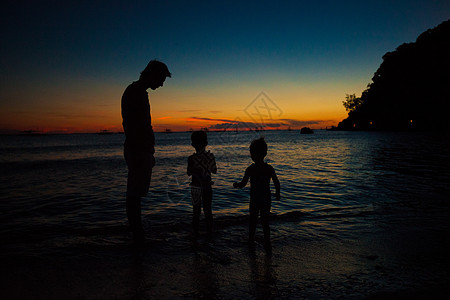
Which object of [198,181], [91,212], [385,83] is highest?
[385,83]

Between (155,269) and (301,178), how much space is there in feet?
28.7

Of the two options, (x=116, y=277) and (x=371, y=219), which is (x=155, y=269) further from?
(x=371, y=219)

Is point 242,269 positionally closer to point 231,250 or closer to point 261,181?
point 231,250

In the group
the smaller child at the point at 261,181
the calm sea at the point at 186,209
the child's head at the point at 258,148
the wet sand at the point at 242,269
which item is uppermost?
the child's head at the point at 258,148

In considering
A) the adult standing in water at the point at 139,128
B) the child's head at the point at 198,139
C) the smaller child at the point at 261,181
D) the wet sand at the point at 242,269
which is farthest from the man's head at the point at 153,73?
the wet sand at the point at 242,269

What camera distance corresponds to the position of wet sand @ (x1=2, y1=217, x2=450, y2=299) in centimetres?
269

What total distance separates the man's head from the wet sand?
8.64 feet

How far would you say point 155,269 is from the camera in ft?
10.6

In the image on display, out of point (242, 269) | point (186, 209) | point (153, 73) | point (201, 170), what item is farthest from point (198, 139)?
point (186, 209)

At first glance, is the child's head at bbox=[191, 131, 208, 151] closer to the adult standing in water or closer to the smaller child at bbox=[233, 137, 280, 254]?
the adult standing in water

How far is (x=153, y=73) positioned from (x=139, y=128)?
891mm

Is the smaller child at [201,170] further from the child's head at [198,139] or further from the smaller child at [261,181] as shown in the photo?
the smaller child at [261,181]

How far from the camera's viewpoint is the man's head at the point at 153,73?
390cm

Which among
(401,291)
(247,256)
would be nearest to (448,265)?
(401,291)
